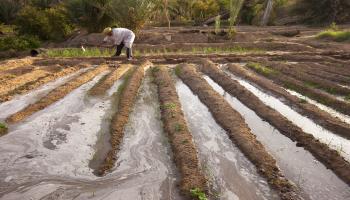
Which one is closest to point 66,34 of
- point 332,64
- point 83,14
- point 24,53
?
point 83,14

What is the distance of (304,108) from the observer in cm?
713

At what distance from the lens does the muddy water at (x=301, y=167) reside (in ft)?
14.1

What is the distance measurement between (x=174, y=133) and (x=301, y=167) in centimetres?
188

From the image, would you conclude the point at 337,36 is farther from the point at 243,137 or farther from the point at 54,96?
the point at 54,96

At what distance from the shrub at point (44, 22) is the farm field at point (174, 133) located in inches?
338

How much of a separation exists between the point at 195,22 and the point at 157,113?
2114 centimetres

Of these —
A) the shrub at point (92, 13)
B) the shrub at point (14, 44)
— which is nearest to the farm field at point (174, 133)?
the shrub at point (14, 44)

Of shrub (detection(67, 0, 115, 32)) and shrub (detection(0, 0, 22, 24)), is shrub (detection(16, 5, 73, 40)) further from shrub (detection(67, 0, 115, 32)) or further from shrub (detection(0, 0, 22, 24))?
shrub (detection(0, 0, 22, 24))

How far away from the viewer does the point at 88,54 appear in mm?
13898

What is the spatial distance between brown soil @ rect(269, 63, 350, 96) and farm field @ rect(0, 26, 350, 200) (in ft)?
0.11

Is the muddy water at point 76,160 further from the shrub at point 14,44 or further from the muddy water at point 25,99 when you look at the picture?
the shrub at point 14,44

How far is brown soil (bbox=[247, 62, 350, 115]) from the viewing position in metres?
7.27

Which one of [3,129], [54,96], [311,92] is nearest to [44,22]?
[54,96]

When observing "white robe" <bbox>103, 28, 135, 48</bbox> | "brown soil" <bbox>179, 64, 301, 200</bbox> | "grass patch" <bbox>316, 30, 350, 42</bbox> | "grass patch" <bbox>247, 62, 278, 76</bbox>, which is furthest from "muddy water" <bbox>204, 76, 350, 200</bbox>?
"grass patch" <bbox>316, 30, 350, 42</bbox>
